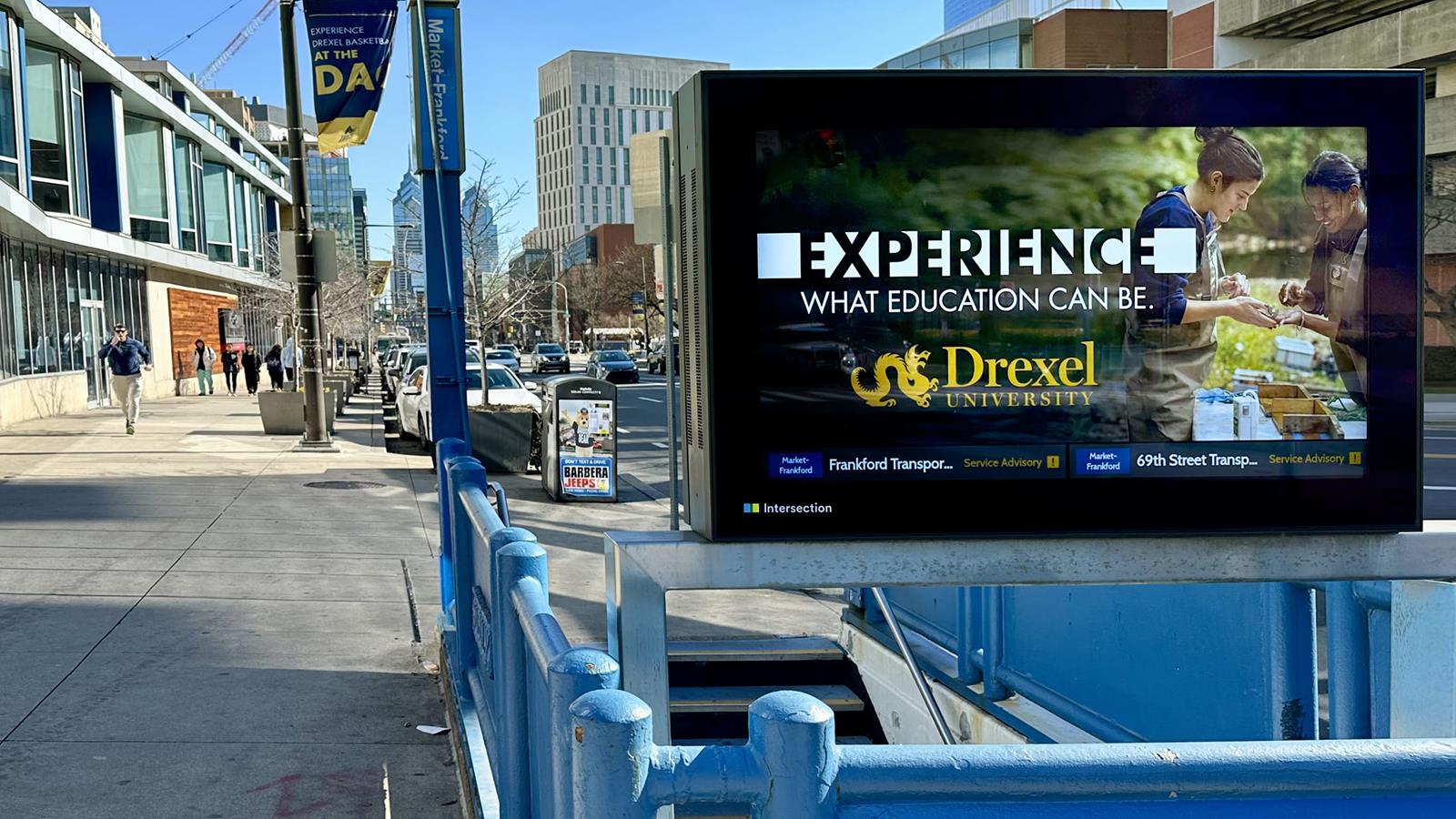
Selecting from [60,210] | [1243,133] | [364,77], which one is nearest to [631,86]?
[60,210]

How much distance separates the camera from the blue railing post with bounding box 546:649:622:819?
174 cm

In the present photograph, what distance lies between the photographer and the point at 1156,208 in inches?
141

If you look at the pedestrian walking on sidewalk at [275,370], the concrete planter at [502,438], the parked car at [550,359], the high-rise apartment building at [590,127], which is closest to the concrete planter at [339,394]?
the pedestrian walking on sidewalk at [275,370]

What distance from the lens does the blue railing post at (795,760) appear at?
1.60 metres

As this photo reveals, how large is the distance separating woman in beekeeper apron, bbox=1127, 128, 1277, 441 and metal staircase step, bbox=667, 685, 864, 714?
298 cm

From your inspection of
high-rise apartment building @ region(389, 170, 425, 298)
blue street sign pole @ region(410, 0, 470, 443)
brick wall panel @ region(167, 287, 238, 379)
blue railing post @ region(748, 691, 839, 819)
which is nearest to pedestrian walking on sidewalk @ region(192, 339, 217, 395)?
brick wall panel @ region(167, 287, 238, 379)

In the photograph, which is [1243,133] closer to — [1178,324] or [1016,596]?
[1178,324]

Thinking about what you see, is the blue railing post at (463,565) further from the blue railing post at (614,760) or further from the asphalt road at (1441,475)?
the asphalt road at (1441,475)

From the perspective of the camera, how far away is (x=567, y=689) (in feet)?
6.24

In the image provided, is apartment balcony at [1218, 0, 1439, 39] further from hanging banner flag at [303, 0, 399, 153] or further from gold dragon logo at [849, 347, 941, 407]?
gold dragon logo at [849, 347, 941, 407]

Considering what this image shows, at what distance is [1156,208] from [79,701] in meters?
5.15

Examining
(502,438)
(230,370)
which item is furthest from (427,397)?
(230,370)

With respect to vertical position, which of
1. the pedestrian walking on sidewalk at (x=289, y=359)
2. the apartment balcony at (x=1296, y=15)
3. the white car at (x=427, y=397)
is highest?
the apartment balcony at (x=1296, y=15)

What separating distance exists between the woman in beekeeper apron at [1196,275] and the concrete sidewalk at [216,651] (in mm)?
3137
